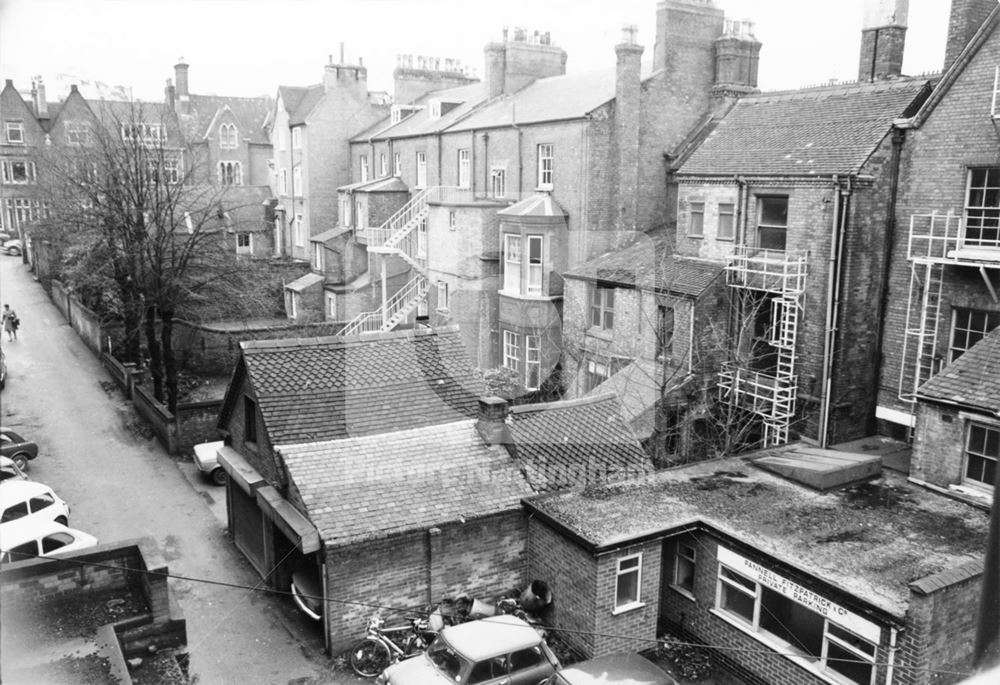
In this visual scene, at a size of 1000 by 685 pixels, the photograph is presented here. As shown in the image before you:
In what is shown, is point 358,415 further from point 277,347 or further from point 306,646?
point 306,646

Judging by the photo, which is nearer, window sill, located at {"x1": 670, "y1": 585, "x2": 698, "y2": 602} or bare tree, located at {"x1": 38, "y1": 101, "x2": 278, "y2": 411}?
window sill, located at {"x1": 670, "y1": 585, "x2": 698, "y2": 602}

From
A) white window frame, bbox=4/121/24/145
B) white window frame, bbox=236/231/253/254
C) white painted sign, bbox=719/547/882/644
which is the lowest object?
white painted sign, bbox=719/547/882/644

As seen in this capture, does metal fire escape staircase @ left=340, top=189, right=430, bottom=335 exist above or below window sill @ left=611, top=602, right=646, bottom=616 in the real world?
above

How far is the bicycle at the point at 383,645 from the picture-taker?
401 inches

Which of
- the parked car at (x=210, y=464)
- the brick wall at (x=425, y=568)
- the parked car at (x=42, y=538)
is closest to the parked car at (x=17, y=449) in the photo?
the parked car at (x=210, y=464)

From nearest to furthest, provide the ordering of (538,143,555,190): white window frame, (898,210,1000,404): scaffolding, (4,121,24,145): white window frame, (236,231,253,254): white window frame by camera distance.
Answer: (898,210,1000,404): scaffolding < (538,143,555,190): white window frame < (4,121,24,145): white window frame < (236,231,253,254): white window frame

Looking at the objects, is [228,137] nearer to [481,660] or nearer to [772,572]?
[481,660]

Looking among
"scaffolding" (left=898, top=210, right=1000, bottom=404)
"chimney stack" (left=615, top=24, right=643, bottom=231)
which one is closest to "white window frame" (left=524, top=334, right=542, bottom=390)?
"chimney stack" (left=615, top=24, right=643, bottom=231)

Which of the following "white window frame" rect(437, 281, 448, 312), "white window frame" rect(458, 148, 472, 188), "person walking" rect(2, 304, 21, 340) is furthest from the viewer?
"white window frame" rect(458, 148, 472, 188)

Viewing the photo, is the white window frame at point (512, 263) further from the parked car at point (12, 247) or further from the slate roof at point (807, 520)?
the parked car at point (12, 247)

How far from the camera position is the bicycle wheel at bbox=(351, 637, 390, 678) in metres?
10.2

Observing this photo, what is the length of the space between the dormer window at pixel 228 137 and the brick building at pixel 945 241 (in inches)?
1793

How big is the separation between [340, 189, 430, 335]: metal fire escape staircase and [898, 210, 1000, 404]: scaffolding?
1619 centimetres

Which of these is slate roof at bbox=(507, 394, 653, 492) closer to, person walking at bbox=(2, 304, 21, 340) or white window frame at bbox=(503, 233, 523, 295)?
white window frame at bbox=(503, 233, 523, 295)
